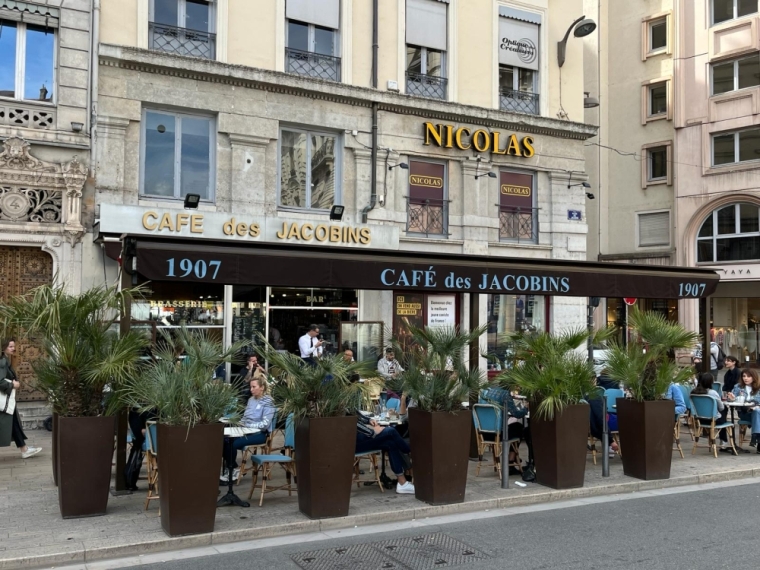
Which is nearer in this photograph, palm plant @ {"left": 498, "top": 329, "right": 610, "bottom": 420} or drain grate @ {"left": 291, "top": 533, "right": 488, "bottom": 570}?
drain grate @ {"left": 291, "top": 533, "right": 488, "bottom": 570}

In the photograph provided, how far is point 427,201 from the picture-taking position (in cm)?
1719

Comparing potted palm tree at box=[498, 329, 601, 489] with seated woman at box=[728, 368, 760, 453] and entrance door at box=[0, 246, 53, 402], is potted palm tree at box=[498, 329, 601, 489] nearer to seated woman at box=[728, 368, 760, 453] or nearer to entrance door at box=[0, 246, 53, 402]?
seated woman at box=[728, 368, 760, 453]

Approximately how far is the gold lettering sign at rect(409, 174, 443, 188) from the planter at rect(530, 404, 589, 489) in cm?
910

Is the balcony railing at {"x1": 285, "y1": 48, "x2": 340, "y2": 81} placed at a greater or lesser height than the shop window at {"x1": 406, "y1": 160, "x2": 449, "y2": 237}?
greater

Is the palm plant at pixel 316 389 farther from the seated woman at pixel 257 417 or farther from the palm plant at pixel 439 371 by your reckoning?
the palm plant at pixel 439 371

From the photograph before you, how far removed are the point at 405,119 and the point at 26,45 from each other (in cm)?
778

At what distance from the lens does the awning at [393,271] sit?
311 inches

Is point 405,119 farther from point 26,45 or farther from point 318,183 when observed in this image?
point 26,45

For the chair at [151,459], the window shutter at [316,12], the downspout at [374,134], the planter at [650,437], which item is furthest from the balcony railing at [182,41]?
the planter at [650,437]

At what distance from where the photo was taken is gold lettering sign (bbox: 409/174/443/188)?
671 inches

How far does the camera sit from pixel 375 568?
604 centimetres

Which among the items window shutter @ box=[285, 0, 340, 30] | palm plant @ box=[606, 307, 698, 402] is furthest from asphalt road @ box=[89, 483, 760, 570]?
window shutter @ box=[285, 0, 340, 30]

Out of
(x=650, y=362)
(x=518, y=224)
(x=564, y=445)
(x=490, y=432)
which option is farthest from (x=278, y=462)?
(x=518, y=224)

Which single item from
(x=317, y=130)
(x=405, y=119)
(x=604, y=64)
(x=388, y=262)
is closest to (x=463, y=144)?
(x=405, y=119)
